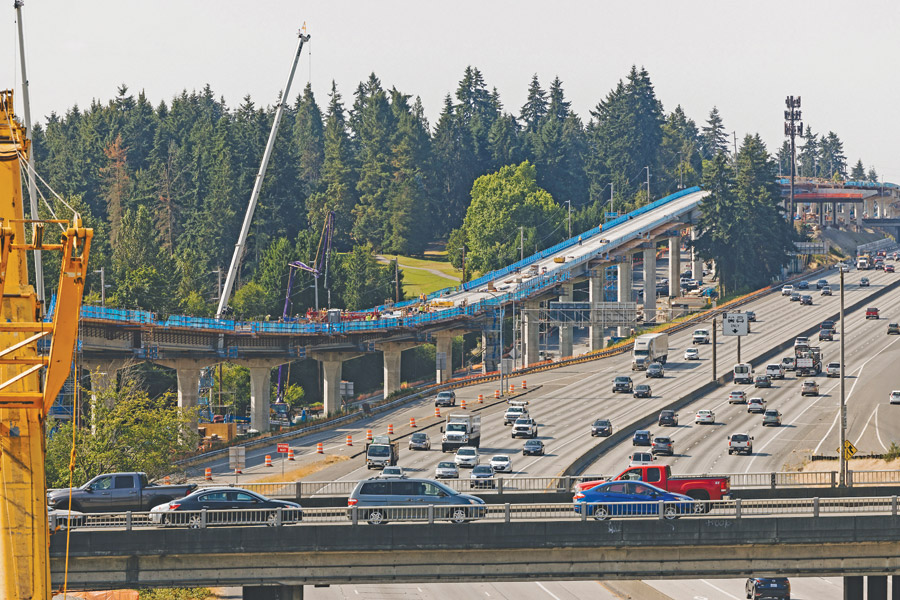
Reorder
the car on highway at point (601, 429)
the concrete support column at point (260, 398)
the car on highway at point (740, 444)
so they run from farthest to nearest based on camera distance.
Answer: the concrete support column at point (260, 398) < the car on highway at point (601, 429) < the car on highway at point (740, 444)

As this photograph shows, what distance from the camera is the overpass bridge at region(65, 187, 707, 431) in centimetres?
11156

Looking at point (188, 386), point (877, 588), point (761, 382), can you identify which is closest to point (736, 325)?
point (761, 382)

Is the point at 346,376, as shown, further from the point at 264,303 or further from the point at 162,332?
the point at 162,332

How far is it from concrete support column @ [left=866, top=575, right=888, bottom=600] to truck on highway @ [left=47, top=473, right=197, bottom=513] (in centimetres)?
2560

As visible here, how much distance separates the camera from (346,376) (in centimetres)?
16950

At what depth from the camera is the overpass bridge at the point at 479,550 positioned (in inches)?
1666

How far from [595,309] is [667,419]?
42.7m

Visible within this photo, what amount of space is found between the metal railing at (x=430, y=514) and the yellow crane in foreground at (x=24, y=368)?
35.0 ft

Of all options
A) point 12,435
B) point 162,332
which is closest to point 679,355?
point 162,332

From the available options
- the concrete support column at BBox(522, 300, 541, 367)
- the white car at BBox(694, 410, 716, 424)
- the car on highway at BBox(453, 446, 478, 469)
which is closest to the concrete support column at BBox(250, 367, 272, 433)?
the car on highway at BBox(453, 446, 478, 469)

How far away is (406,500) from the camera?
46.6 m

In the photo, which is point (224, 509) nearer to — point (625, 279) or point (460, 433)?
point (460, 433)

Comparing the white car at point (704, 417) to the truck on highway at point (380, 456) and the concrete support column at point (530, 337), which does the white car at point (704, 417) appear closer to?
the truck on highway at point (380, 456)

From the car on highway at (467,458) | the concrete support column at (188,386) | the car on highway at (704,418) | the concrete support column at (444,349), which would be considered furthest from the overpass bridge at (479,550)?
the concrete support column at (444,349)
